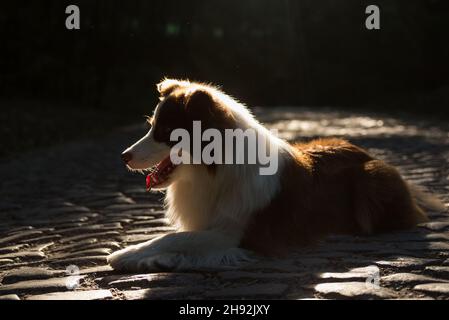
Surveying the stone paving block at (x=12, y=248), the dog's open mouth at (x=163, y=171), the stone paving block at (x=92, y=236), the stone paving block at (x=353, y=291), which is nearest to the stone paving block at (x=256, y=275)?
the stone paving block at (x=353, y=291)

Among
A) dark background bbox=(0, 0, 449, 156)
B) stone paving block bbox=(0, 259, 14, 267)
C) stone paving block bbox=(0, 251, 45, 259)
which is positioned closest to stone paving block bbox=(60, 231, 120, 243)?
stone paving block bbox=(0, 251, 45, 259)

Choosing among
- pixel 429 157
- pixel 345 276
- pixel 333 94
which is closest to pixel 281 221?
pixel 345 276

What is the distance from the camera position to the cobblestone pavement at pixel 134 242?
441 centimetres

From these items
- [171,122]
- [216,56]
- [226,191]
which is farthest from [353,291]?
[216,56]

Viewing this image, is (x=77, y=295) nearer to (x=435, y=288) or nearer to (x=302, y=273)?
(x=302, y=273)

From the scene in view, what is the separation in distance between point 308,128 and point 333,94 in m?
19.6

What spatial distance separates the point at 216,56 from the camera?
35.8 m

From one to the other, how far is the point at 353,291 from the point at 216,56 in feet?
106

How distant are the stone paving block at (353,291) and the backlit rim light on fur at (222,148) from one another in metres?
Answer: 1.26

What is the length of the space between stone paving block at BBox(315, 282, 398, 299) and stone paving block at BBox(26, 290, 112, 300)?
1313 millimetres

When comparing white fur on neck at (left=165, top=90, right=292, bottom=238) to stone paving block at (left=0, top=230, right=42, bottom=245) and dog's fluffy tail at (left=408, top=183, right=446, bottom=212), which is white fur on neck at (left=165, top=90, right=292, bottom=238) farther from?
dog's fluffy tail at (left=408, top=183, right=446, bottom=212)

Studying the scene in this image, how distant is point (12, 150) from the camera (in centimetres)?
1411

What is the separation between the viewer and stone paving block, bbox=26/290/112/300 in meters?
4.36

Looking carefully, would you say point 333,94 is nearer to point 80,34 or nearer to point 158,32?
point 158,32
